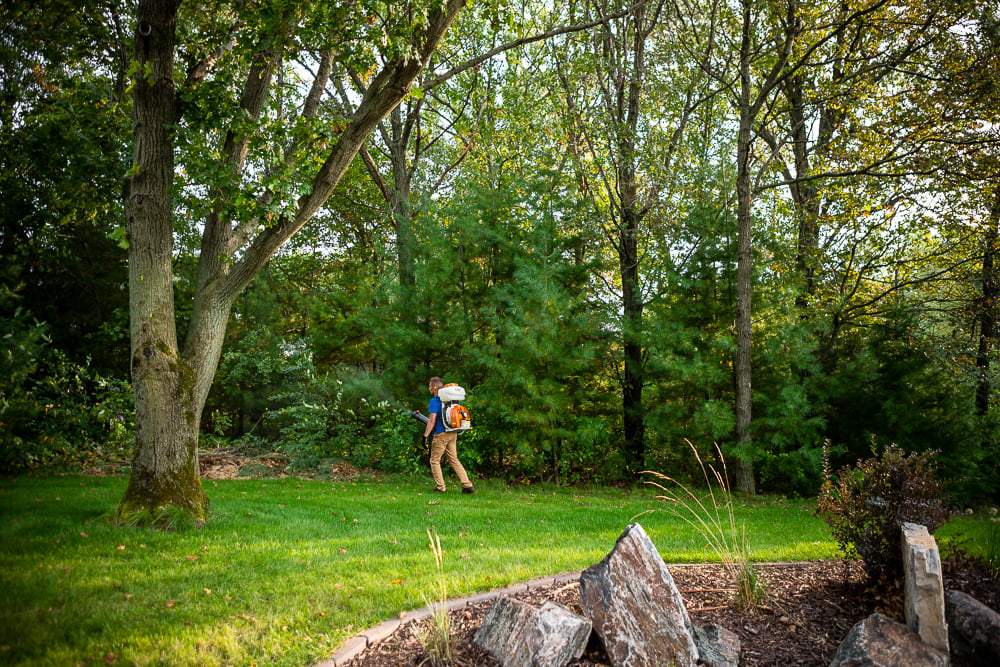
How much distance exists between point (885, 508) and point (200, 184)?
666 cm

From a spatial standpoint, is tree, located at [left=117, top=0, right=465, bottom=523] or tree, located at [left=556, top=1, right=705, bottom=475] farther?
tree, located at [left=556, top=1, right=705, bottom=475]

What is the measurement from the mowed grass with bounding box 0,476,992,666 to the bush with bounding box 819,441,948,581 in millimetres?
1449

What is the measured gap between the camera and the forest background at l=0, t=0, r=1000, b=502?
10633 millimetres

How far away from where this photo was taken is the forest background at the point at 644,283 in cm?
1063

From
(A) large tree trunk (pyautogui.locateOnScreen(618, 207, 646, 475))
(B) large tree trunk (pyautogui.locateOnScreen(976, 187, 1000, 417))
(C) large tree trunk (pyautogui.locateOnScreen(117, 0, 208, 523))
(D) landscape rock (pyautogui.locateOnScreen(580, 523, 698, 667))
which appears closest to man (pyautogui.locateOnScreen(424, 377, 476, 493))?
(C) large tree trunk (pyautogui.locateOnScreen(117, 0, 208, 523))

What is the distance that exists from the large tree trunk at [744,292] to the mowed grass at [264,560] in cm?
247

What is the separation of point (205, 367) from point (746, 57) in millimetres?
11055

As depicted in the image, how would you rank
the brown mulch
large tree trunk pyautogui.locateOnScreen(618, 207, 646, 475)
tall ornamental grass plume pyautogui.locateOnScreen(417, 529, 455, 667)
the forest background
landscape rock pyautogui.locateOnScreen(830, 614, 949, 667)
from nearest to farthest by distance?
landscape rock pyautogui.locateOnScreen(830, 614, 949, 667) < tall ornamental grass plume pyautogui.locateOnScreen(417, 529, 455, 667) < the brown mulch < the forest background < large tree trunk pyautogui.locateOnScreen(618, 207, 646, 475)

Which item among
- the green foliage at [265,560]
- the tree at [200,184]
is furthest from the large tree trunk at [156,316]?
the green foliage at [265,560]

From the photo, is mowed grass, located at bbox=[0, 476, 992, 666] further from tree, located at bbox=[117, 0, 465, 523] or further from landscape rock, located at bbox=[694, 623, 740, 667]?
landscape rock, located at bbox=[694, 623, 740, 667]

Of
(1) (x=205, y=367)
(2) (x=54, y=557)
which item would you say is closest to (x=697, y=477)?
(1) (x=205, y=367)

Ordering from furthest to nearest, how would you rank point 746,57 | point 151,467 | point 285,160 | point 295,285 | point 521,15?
point 295,285
point 521,15
point 746,57
point 285,160
point 151,467

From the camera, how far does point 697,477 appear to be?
12.2 meters

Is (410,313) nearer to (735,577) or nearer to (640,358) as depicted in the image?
(640,358)
